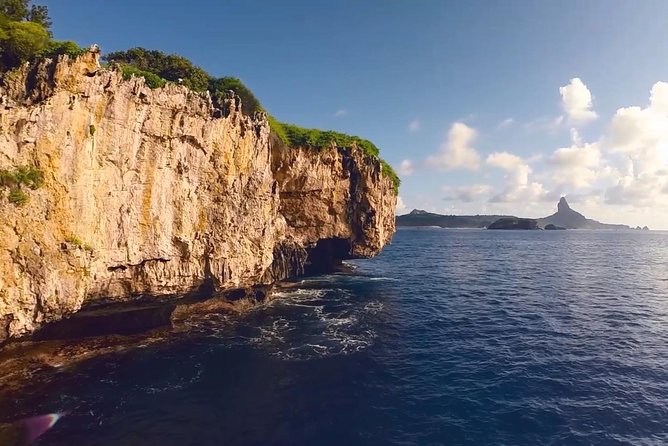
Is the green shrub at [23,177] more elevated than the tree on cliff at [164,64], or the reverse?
the tree on cliff at [164,64]

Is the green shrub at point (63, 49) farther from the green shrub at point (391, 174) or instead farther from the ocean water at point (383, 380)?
the green shrub at point (391, 174)

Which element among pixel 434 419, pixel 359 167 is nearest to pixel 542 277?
pixel 359 167

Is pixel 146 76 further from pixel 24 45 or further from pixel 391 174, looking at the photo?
pixel 391 174

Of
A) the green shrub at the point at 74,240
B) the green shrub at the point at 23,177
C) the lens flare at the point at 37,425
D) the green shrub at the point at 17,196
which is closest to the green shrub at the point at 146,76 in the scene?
the green shrub at the point at 23,177

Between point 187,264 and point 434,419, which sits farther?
point 187,264

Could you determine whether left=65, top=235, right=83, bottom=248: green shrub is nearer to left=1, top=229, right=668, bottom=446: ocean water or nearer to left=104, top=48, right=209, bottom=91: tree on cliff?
left=1, top=229, right=668, bottom=446: ocean water

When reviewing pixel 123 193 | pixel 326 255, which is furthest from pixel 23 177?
pixel 326 255

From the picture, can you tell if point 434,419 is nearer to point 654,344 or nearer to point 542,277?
point 654,344
